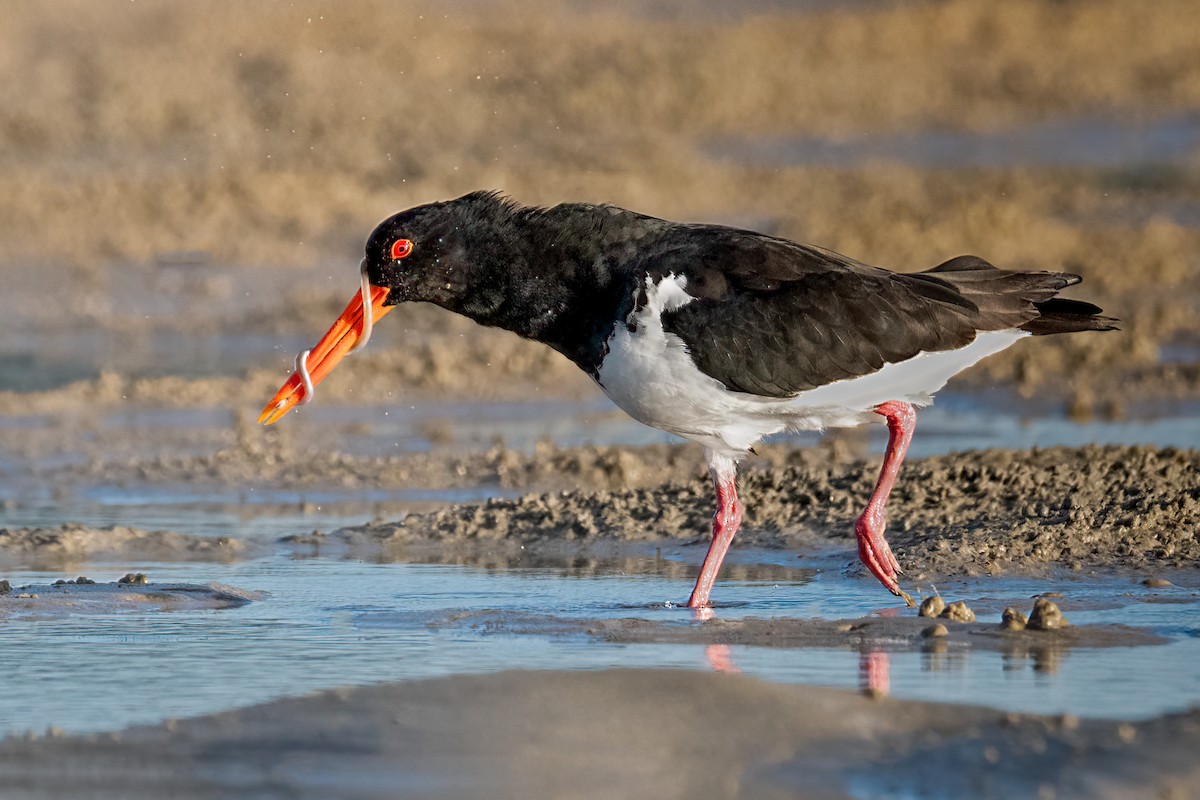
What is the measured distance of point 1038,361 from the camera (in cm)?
1450

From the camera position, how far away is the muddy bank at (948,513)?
7.98 m

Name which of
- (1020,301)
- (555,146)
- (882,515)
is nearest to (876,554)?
(882,515)

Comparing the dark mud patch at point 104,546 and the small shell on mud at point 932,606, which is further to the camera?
the dark mud patch at point 104,546

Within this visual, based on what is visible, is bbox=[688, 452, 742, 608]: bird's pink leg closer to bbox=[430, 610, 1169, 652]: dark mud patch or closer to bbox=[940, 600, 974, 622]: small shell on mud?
bbox=[430, 610, 1169, 652]: dark mud patch

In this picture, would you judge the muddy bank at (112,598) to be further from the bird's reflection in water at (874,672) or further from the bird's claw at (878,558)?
the bird's reflection in water at (874,672)

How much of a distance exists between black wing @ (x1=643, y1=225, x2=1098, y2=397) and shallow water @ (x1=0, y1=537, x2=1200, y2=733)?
909 mm

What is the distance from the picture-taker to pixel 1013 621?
6.43 meters

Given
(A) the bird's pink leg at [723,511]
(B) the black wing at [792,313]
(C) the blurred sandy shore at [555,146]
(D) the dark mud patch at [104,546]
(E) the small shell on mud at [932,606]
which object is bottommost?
(E) the small shell on mud at [932,606]

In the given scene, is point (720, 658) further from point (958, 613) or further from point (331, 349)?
point (331, 349)

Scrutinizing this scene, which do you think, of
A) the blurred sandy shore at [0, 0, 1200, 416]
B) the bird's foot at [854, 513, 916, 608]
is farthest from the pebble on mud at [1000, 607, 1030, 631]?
the blurred sandy shore at [0, 0, 1200, 416]

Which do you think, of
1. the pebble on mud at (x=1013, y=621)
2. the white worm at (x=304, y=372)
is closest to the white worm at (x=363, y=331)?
the white worm at (x=304, y=372)

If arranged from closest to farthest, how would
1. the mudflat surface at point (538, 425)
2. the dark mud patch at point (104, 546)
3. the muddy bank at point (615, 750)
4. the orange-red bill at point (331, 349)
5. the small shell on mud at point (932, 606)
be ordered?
the muddy bank at point (615, 750)
the mudflat surface at point (538, 425)
the small shell on mud at point (932, 606)
the orange-red bill at point (331, 349)
the dark mud patch at point (104, 546)

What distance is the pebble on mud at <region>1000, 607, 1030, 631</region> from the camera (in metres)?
6.41

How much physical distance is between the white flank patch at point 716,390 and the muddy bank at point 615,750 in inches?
67.1
